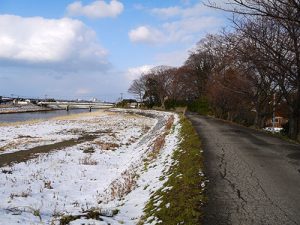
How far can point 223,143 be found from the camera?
17109 mm

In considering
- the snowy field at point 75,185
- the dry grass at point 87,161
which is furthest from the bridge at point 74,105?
the dry grass at point 87,161

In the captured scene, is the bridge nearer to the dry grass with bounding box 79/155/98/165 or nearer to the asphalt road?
the dry grass with bounding box 79/155/98/165

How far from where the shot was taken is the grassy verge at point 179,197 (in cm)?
741

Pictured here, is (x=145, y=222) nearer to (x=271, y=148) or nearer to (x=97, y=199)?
(x=97, y=199)

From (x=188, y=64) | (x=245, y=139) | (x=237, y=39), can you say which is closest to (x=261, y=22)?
(x=237, y=39)

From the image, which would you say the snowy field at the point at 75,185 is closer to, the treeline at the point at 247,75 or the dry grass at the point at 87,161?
the dry grass at the point at 87,161

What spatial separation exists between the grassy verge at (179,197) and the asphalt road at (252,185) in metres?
0.24

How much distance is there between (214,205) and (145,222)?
1.51 meters

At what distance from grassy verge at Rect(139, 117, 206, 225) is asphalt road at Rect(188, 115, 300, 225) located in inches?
9.5

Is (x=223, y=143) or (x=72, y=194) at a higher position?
(x=223, y=143)

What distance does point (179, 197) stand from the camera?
8578 mm

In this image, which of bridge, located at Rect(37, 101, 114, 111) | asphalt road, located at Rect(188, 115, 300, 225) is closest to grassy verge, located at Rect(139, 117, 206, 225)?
asphalt road, located at Rect(188, 115, 300, 225)

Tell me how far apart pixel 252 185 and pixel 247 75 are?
827 inches

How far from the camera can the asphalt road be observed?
738cm
